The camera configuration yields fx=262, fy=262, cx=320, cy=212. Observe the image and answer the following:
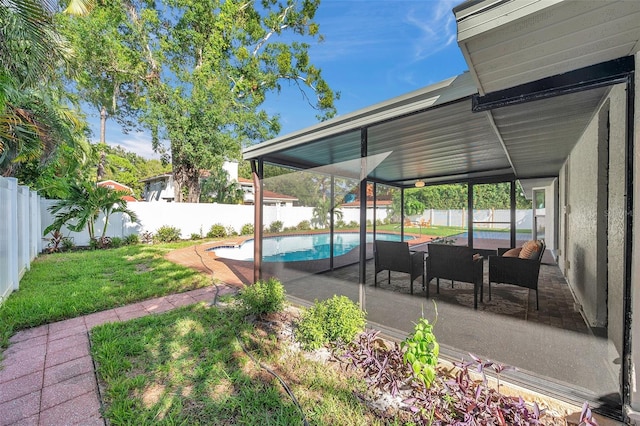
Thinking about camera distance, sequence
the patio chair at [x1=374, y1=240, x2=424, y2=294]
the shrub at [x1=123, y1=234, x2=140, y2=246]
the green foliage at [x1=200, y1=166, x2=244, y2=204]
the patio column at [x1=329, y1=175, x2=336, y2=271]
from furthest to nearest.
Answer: the green foliage at [x1=200, y1=166, x2=244, y2=204], the shrub at [x1=123, y1=234, x2=140, y2=246], the patio column at [x1=329, y1=175, x2=336, y2=271], the patio chair at [x1=374, y1=240, x2=424, y2=294]

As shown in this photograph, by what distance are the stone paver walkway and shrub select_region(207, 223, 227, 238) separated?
9.64 m

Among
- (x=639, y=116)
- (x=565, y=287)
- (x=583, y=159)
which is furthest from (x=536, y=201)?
(x=639, y=116)

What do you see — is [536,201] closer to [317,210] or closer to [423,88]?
[317,210]

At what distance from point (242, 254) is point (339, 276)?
20.0ft

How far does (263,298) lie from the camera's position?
349cm

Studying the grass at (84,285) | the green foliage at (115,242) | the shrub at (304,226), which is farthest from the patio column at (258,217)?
the green foliage at (115,242)

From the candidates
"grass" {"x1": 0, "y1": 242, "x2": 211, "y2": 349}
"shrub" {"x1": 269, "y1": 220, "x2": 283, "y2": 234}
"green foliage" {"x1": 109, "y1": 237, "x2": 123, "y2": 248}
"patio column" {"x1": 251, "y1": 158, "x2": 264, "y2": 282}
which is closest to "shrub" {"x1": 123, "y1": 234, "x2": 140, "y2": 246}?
"green foliage" {"x1": 109, "y1": 237, "x2": 123, "y2": 248}

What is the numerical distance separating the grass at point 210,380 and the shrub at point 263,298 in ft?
0.82

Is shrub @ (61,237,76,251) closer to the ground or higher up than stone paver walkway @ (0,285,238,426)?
higher up

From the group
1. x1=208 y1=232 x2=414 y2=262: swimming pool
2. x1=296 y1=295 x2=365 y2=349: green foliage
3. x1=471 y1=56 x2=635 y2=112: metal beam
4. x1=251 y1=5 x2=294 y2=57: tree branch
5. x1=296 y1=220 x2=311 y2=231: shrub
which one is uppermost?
x1=251 y1=5 x2=294 y2=57: tree branch

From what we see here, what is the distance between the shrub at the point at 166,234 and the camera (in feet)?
38.1

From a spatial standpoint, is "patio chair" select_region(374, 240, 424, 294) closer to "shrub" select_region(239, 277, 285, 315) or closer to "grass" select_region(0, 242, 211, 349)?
"shrub" select_region(239, 277, 285, 315)

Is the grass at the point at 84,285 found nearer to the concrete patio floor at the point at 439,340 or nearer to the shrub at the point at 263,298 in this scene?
the concrete patio floor at the point at 439,340

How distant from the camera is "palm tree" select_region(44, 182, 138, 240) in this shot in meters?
8.53
